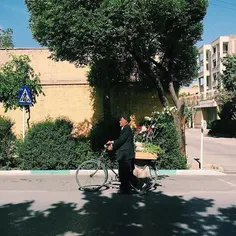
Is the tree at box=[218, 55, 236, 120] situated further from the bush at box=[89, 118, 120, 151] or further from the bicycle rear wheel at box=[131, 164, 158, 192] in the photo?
the bicycle rear wheel at box=[131, 164, 158, 192]

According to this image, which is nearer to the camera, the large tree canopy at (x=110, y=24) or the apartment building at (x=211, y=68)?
the large tree canopy at (x=110, y=24)

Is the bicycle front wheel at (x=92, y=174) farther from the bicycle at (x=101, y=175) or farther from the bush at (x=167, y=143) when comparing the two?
the bush at (x=167, y=143)

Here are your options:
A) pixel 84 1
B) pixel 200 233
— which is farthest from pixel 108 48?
pixel 200 233

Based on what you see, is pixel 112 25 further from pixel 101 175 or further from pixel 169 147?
pixel 169 147

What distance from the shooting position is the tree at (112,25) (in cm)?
998

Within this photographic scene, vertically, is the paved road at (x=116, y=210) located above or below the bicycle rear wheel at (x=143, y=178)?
below

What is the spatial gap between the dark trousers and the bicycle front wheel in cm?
54

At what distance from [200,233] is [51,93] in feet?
45.6

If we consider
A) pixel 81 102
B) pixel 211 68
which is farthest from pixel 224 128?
pixel 211 68

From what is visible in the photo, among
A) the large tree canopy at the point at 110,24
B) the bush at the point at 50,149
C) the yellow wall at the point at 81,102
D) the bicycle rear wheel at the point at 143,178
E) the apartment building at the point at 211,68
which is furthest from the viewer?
the apartment building at the point at 211,68

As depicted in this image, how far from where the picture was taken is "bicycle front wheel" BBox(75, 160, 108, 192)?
8.62 metres

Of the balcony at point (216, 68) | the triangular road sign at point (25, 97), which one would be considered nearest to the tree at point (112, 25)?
the triangular road sign at point (25, 97)

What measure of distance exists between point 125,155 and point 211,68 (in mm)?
66930

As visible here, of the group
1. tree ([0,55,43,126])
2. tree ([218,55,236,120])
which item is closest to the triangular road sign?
tree ([0,55,43,126])
